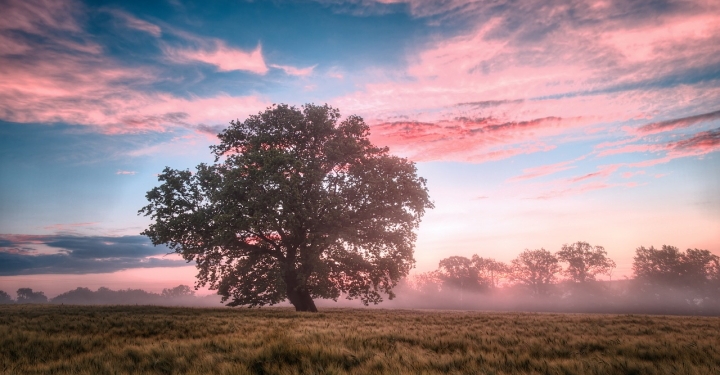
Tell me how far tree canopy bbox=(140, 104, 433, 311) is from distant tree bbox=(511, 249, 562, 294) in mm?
89039

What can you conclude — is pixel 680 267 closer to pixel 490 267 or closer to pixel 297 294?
pixel 490 267

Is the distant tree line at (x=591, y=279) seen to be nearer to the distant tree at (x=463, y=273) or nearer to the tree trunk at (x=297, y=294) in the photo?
the distant tree at (x=463, y=273)

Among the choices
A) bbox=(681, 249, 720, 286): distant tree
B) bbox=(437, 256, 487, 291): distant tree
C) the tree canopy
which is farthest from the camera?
bbox=(437, 256, 487, 291): distant tree

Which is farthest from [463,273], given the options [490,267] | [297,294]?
[297,294]

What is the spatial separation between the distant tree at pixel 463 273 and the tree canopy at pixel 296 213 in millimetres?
86623

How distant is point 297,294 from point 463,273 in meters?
94.0

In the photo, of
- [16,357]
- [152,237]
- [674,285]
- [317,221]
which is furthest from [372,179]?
[674,285]

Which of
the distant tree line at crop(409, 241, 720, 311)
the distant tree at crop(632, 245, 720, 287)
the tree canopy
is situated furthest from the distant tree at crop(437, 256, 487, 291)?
the tree canopy

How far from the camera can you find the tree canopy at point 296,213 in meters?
24.6

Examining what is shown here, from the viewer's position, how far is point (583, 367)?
5773 millimetres

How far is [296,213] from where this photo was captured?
24828 mm

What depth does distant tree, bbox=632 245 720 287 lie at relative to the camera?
93.1 m

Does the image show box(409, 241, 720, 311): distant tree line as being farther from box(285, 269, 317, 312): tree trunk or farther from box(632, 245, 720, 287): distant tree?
box(285, 269, 317, 312): tree trunk

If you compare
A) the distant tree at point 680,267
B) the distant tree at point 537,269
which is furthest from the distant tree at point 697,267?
the distant tree at point 537,269
